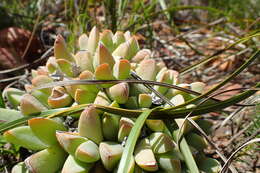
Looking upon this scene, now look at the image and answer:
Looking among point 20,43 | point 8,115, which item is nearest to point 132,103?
point 8,115

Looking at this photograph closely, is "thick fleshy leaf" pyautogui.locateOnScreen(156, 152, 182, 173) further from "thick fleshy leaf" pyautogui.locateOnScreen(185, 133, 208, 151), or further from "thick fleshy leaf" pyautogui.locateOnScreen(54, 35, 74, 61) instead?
"thick fleshy leaf" pyautogui.locateOnScreen(54, 35, 74, 61)

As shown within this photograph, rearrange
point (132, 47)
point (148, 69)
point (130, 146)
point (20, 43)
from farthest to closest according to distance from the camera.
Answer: point (20, 43) < point (132, 47) < point (148, 69) < point (130, 146)

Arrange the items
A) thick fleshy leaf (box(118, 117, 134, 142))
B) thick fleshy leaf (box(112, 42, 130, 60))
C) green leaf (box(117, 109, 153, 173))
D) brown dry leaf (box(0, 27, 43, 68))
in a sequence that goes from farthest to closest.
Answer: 1. brown dry leaf (box(0, 27, 43, 68))
2. thick fleshy leaf (box(112, 42, 130, 60))
3. thick fleshy leaf (box(118, 117, 134, 142))
4. green leaf (box(117, 109, 153, 173))

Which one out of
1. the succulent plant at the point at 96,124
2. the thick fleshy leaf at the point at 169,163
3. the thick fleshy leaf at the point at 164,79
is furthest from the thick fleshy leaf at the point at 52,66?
the thick fleshy leaf at the point at 169,163

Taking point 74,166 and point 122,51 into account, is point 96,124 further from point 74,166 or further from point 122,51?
point 122,51

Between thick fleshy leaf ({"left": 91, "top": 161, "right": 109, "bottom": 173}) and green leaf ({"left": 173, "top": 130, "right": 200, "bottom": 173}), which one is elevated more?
green leaf ({"left": 173, "top": 130, "right": 200, "bottom": 173})

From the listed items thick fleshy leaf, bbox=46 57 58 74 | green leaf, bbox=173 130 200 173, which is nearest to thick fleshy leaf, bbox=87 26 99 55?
thick fleshy leaf, bbox=46 57 58 74

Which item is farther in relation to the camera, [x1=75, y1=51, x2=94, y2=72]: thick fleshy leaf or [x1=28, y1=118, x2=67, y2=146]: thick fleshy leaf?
[x1=75, y1=51, x2=94, y2=72]: thick fleshy leaf
